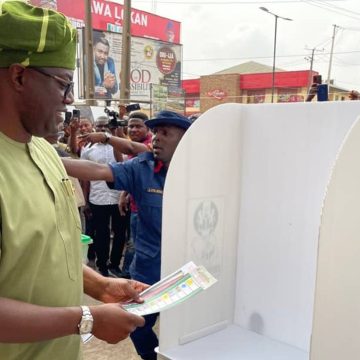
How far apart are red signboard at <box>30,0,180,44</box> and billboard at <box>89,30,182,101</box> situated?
24.7 feet

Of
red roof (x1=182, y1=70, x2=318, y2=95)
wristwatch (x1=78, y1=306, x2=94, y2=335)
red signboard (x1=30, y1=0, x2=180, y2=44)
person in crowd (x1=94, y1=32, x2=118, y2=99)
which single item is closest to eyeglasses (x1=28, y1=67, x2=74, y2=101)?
wristwatch (x1=78, y1=306, x2=94, y2=335)

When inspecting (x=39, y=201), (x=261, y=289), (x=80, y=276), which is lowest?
(x=261, y=289)

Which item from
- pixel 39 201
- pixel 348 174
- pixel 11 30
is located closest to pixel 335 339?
pixel 348 174

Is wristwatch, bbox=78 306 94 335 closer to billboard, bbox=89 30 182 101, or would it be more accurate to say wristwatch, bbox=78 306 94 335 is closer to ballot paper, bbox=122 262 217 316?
ballot paper, bbox=122 262 217 316

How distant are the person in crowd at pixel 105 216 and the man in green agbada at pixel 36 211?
3253 mm

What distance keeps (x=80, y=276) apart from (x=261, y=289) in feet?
3.98

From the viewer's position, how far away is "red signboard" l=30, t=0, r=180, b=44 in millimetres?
21656

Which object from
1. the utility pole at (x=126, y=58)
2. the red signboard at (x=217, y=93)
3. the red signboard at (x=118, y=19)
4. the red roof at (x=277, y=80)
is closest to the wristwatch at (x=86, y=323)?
the utility pole at (x=126, y=58)

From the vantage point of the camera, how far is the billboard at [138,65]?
13359mm

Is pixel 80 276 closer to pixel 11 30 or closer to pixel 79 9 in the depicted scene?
pixel 11 30

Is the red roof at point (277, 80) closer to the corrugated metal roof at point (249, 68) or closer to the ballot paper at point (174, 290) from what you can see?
the corrugated metal roof at point (249, 68)

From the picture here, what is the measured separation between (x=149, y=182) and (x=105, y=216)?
2.19 metres

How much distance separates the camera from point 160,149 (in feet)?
7.93

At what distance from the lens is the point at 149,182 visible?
7.94 feet
